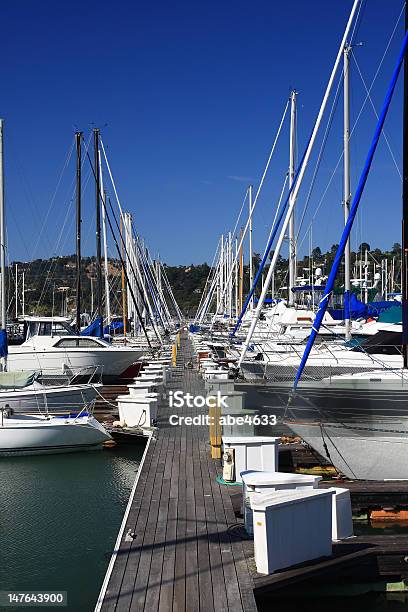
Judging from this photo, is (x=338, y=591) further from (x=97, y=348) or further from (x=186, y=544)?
(x=97, y=348)

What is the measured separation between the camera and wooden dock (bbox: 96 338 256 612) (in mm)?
7418

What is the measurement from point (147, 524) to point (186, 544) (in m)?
1.02

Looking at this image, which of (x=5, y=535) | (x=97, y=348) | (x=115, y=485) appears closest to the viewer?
(x=5, y=535)

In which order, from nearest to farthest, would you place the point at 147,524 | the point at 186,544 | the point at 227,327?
1. the point at 186,544
2. the point at 147,524
3. the point at 227,327

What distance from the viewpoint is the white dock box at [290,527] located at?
313 inches

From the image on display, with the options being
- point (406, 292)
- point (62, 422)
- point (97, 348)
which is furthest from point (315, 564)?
point (97, 348)

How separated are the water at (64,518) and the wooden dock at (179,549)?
104 cm

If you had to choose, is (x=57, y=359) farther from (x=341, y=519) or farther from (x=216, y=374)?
(x=341, y=519)

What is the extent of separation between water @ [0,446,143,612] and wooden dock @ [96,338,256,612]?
3.40 feet

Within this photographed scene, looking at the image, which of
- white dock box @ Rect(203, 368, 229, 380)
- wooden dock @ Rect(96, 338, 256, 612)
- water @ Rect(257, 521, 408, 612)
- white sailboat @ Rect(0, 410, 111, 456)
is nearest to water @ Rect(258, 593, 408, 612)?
water @ Rect(257, 521, 408, 612)

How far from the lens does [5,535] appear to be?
40.0ft

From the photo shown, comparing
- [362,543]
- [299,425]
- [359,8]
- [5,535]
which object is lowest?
[5,535]

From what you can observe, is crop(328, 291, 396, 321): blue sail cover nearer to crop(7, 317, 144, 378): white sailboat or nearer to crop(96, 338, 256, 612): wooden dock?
crop(7, 317, 144, 378): white sailboat

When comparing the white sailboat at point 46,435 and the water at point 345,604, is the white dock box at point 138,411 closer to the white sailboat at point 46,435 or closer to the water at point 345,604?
the white sailboat at point 46,435
